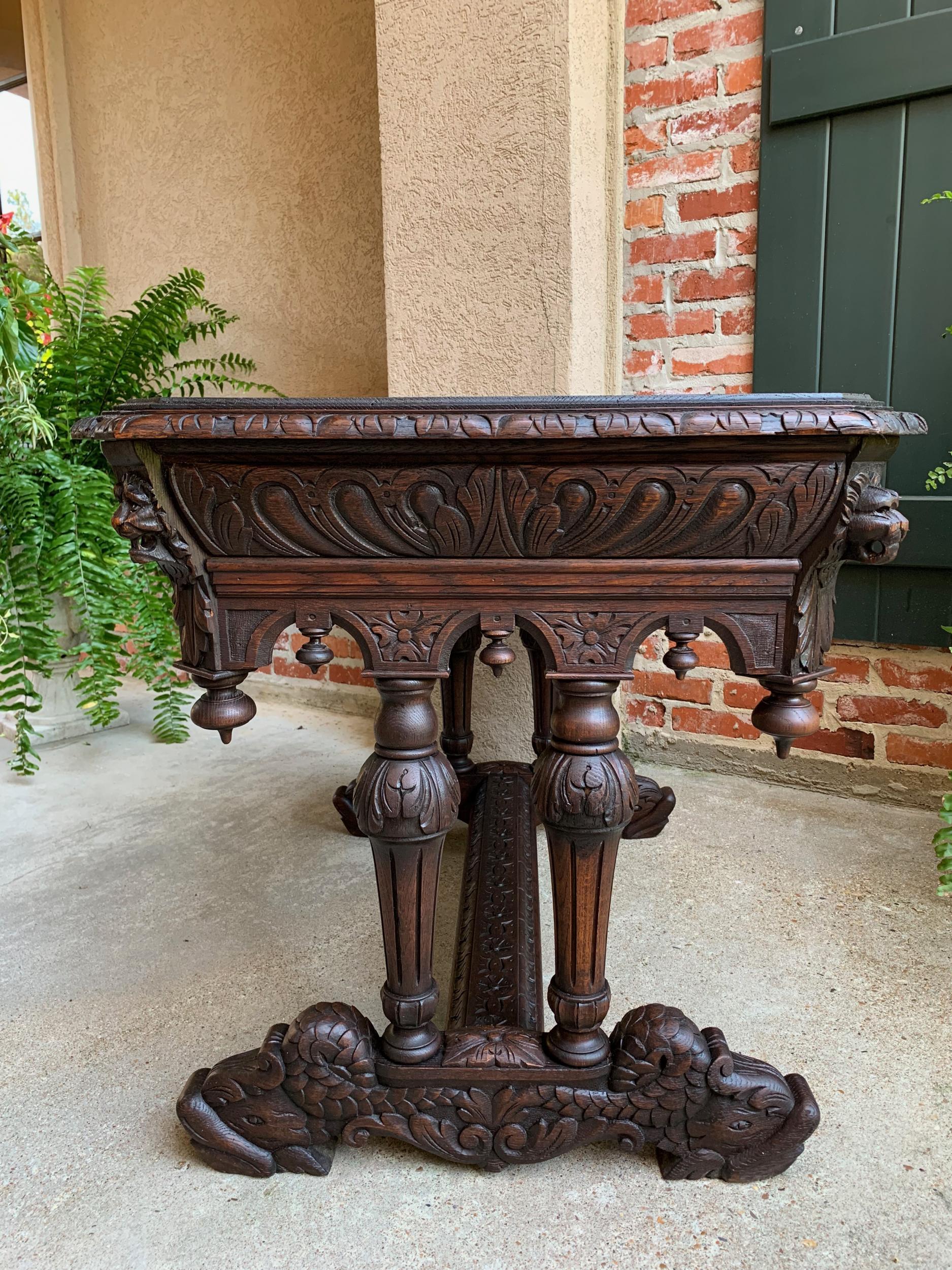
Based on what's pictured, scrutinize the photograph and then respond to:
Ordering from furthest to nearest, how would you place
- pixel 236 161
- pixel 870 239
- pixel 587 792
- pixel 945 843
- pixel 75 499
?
pixel 236 161 → pixel 75 499 → pixel 870 239 → pixel 945 843 → pixel 587 792

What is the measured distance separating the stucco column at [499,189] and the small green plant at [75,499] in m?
0.78

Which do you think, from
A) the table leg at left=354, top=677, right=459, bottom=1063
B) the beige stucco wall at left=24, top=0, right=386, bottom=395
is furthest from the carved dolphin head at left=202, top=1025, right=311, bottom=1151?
the beige stucco wall at left=24, top=0, right=386, bottom=395

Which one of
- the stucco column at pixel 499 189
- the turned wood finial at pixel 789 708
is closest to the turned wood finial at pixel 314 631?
the turned wood finial at pixel 789 708

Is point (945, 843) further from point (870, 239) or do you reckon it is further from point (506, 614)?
point (870, 239)

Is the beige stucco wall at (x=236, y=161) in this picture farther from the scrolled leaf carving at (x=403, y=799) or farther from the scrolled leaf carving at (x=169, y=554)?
the scrolled leaf carving at (x=403, y=799)

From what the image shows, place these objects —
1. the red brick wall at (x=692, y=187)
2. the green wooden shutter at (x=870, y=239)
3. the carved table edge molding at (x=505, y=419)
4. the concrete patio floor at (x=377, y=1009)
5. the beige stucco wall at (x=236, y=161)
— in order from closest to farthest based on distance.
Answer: the carved table edge molding at (x=505, y=419) → the concrete patio floor at (x=377, y=1009) → the green wooden shutter at (x=870, y=239) → the red brick wall at (x=692, y=187) → the beige stucco wall at (x=236, y=161)

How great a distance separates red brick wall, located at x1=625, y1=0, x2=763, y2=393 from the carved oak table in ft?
4.42

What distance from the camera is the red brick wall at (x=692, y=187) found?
1.97 m

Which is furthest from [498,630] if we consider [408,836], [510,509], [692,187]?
[692,187]

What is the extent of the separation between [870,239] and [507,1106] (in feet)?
6.35

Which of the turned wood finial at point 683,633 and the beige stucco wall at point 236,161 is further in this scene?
the beige stucco wall at point 236,161

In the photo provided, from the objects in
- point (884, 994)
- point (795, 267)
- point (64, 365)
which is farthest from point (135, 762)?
point (795, 267)

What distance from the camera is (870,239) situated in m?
1.87

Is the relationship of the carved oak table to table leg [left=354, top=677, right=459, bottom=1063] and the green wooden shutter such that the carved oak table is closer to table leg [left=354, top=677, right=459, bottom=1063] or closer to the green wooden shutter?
table leg [left=354, top=677, right=459, bottom=1063]
